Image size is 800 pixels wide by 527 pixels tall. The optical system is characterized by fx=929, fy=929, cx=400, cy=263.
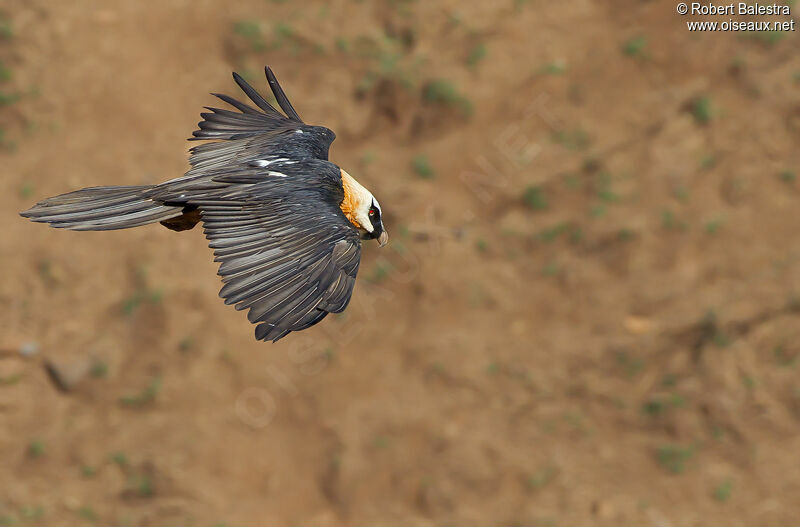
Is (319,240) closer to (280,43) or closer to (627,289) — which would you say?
(627,289)

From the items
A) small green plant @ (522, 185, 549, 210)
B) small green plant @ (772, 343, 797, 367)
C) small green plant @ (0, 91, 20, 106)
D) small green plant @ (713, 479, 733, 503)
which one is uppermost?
small green plant @ (0, 91, 20, 106)

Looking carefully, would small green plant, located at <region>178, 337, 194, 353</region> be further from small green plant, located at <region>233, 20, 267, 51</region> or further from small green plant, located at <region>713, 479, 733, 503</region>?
small green plant, located at <region>713, 479, 733, 503</region>

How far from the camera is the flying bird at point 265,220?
589cm

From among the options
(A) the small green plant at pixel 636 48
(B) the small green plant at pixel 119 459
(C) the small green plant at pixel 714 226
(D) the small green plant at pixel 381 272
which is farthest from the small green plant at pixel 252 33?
(C) the small green plant at pixel 714 226

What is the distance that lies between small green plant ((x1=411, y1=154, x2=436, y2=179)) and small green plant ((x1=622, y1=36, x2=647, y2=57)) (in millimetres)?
3708

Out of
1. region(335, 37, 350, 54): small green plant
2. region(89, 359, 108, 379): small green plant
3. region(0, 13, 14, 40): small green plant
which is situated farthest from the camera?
region(0, 13, 14, 40): small green plant

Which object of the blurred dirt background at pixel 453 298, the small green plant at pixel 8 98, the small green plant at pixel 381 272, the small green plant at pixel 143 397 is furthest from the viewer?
the small green plant at pixel 8 98

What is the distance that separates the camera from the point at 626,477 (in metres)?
13.1

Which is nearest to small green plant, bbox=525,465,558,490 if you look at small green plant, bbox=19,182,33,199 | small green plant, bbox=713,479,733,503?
small green plant, bbox=713,479,733,503

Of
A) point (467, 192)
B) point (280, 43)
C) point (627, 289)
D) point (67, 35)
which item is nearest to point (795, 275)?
point (627, 289)

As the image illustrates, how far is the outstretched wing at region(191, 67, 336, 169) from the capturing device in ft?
24.5

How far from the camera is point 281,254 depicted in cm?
622

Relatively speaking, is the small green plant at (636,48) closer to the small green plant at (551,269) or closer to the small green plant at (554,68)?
the small green plant at (554,68)

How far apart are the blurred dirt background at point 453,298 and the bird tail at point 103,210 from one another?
751 centimetres
